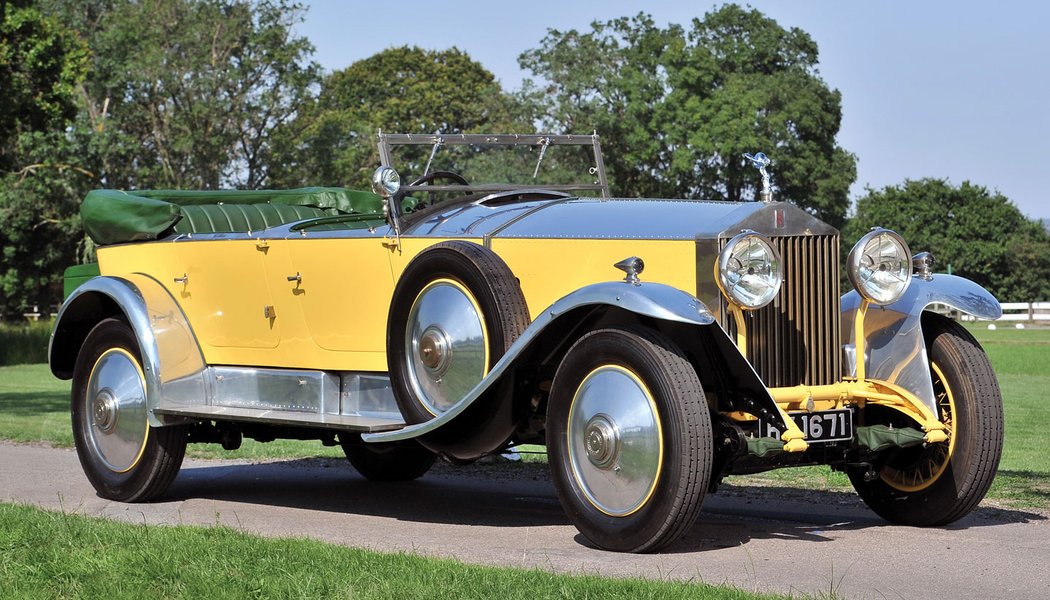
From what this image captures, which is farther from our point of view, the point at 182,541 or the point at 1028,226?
the point at 1028,226

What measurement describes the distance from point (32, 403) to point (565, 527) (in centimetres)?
1395

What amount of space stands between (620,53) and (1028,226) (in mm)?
29090

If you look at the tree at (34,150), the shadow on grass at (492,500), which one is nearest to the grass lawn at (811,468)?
the shadow on grass at (492,500)

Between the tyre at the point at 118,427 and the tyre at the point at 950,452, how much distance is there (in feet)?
12.8

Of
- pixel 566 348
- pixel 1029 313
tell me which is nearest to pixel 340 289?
pixel 566 348

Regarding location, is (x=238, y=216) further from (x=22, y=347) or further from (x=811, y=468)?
(x=22, y=347)

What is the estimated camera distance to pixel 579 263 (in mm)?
6168

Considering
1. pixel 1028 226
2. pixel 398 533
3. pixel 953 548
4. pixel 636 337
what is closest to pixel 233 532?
pixel 398 533

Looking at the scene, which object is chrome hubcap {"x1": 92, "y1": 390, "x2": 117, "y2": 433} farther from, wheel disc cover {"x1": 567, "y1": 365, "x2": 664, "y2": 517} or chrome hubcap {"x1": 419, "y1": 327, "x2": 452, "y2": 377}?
wheel disc cover {"x1": 567, "y1": 365, "x2": 664, "y2": 517}

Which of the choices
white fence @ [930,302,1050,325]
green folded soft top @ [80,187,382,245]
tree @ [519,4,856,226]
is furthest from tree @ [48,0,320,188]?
green folded soft top @ [80,187,382,245]

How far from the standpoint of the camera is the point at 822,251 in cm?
614

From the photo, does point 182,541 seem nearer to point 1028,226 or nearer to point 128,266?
point 128,266

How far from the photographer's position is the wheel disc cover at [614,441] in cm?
539

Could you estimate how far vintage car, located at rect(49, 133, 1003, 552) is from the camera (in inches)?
217
